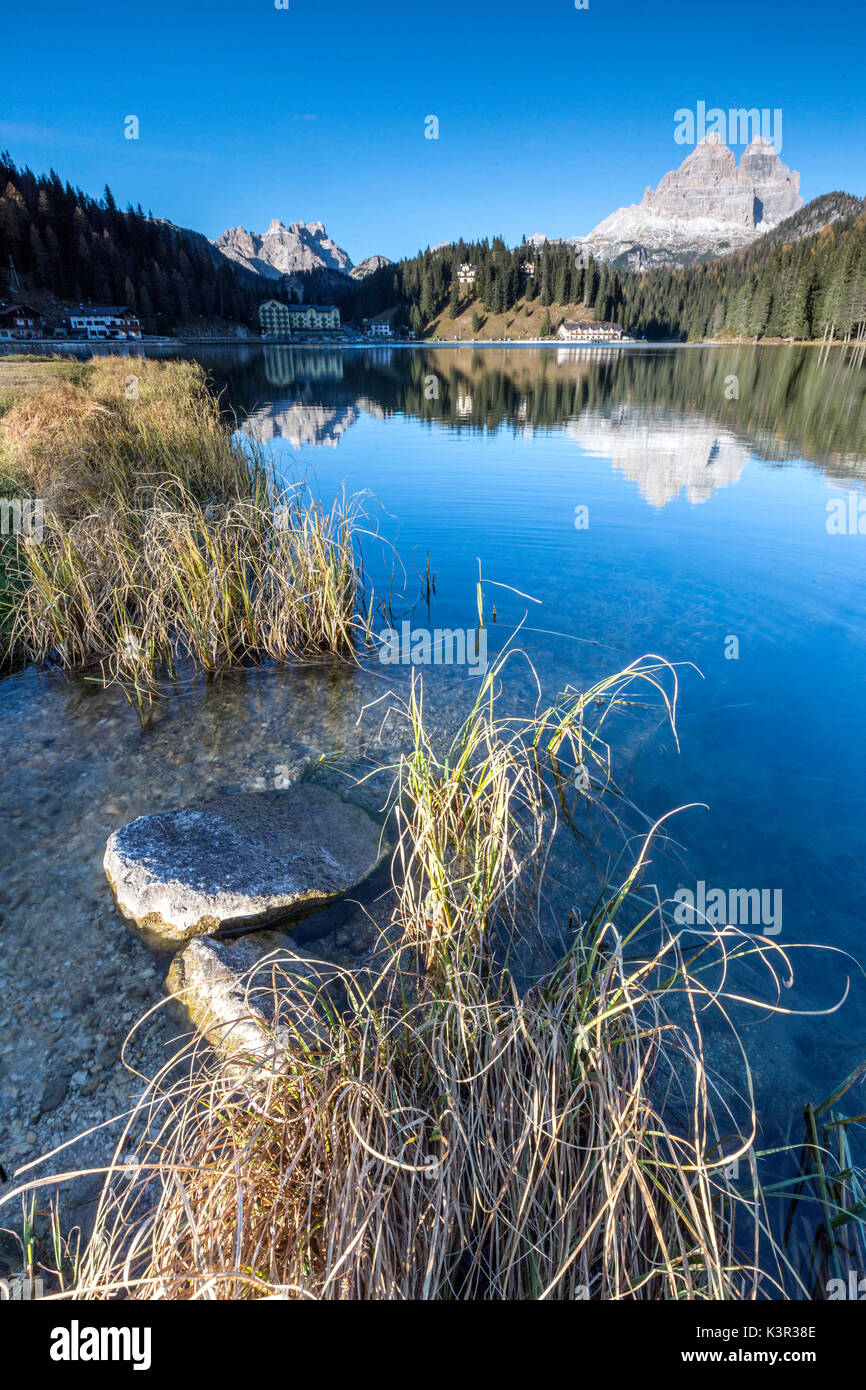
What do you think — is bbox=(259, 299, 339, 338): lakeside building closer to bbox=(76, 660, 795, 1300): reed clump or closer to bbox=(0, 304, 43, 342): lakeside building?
bbox=(0, 304, 43, 342): lakeside building

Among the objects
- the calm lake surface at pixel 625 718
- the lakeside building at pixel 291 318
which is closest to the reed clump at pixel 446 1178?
the calm lake surface at pixel 625 718

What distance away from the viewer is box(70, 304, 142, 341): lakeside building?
8794cm

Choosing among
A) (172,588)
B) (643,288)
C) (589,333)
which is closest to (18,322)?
(172,588)

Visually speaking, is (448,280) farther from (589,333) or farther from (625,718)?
(625,718)

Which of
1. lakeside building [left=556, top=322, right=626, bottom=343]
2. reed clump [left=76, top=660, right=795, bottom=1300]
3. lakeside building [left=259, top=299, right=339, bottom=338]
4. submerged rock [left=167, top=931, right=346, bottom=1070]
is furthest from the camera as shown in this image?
lakeside building [left=259, top=299, right=339, bottom=338]

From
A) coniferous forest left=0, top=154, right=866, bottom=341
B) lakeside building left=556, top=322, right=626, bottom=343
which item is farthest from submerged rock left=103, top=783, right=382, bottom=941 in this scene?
lakeside building left=556, top=322, right=626, bottom=343

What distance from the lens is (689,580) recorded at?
9.79 metres

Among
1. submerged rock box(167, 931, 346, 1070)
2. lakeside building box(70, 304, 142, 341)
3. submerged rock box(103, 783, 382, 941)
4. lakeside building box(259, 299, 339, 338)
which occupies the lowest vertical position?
submerged rock box(167, 931, 346, 1070)

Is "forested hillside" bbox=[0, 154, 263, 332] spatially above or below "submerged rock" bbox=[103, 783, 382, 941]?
above

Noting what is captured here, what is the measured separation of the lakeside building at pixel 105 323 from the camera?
87.9 m

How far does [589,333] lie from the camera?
133m

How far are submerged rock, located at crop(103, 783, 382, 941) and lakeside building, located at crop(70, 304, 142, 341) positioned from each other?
345ft

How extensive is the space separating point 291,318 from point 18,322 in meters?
84.4
